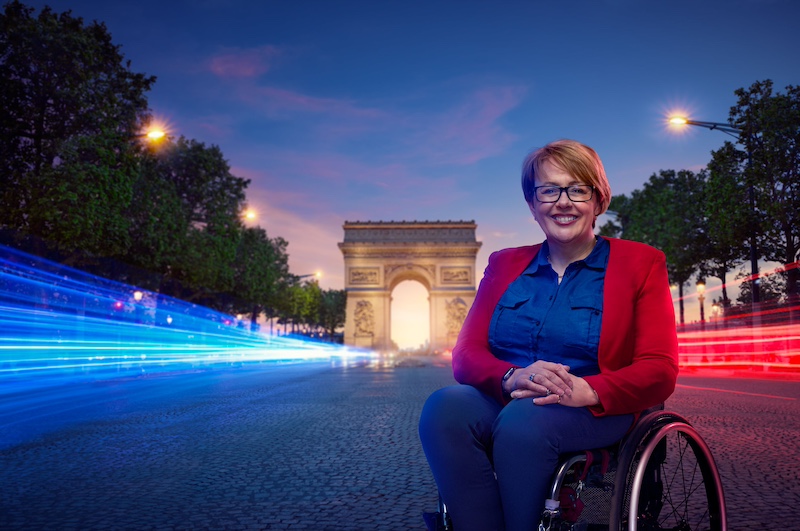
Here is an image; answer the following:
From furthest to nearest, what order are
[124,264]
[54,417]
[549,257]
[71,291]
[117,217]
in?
[124,264] < [71,291] < [117,217] < [54,417] < [549,257]

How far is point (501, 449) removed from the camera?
2.30m

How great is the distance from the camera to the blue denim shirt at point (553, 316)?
2629mm

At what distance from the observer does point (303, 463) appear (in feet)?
19.5

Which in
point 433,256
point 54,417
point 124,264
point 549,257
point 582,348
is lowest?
point 54,417

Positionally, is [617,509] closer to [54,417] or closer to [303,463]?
[303,463]

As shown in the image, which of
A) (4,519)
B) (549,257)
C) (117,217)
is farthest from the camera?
(117,217)

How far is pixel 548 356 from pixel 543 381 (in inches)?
12.0

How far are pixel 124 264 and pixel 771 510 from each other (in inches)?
1150

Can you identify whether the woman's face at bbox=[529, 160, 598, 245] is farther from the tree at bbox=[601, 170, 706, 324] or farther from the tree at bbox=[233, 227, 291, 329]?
the tree at bbox=[233, 227, 291, 329]

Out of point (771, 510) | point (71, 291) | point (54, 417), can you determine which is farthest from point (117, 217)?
point (771, 510)

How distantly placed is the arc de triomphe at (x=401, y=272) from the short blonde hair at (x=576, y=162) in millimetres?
60411

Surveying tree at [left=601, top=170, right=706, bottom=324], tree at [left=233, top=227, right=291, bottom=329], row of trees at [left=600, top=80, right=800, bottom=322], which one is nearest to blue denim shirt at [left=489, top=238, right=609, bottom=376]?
row of trees at [left=600, top=80, right=800, bottom=322]

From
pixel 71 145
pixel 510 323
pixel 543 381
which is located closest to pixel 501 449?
pixel 543 381

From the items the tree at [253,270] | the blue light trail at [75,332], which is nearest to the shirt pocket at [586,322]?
the blue light trail at [75,332]
